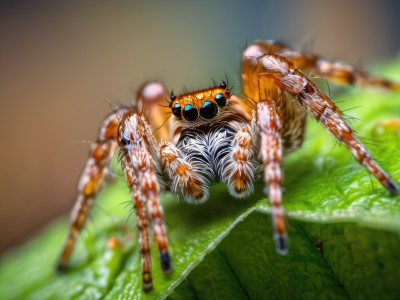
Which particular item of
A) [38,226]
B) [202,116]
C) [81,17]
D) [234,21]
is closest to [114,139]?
[202,116]

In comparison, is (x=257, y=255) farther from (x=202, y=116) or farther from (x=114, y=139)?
(x=114, y=139)

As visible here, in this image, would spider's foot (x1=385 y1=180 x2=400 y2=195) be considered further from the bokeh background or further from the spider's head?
the bokeh background

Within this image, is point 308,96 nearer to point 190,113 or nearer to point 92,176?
point 190,113

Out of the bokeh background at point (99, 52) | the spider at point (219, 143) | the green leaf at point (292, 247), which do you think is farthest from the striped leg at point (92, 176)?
the bokeh background at point (99, 52)

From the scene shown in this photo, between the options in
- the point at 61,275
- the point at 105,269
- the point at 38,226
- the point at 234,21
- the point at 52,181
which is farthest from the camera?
the point at 234,21

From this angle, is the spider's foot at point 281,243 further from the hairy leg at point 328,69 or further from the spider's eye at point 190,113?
the hairy leg at point 328,69

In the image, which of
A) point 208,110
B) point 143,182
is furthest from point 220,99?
point 143,182

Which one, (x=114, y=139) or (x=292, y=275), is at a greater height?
(x=114, y=139)
